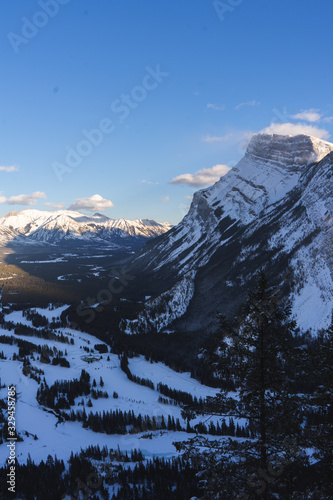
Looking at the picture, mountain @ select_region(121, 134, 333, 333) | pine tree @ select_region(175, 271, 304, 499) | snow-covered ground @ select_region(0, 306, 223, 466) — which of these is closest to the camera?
pine tree @ select_region(175, 271, 304, 499)

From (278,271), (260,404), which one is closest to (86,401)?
(260,404)

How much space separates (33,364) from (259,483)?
11792 centimetres

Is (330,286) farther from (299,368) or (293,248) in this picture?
(299,368)

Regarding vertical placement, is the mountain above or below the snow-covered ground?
above

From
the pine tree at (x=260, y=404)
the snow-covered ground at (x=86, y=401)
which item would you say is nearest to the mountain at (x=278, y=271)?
the snow-covered ground at (x=86, y=401)

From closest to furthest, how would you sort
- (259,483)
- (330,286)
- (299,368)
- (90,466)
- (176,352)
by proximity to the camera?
(259,483)
(299,368)
(90,466)
(330,286)
(176,352)

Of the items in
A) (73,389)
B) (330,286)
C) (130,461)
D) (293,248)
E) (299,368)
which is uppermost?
(293,248)

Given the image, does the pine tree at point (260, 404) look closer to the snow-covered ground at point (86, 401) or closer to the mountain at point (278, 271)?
the snow-covered ground at point (86, 401)

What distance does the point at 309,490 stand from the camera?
15.7 m

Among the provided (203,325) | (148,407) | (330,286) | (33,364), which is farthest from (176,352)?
(330,286)

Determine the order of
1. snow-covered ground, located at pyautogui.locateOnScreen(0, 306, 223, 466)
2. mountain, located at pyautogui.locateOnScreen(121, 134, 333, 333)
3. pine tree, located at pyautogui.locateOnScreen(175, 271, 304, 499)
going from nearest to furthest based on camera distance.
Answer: pine tree, located at pyautogui.locateOnScreen(175, 271, 304, 499), snow-covered ground, located at pyautogui.locateOnScreen(0, 306, 223, 466), mountain, located at pyautogui.locateOnScreen(121, 134, 333, 333)

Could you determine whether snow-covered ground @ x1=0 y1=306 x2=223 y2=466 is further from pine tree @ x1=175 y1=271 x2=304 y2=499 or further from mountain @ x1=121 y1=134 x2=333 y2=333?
pine tree @ x1=175 y1=271 x2=304 y2=499

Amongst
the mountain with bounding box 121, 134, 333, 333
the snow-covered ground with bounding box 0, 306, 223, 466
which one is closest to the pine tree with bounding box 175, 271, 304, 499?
the snow-covered ground with bounding box 0, 306, 223, 466

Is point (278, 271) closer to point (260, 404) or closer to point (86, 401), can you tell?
point (86, 401)
